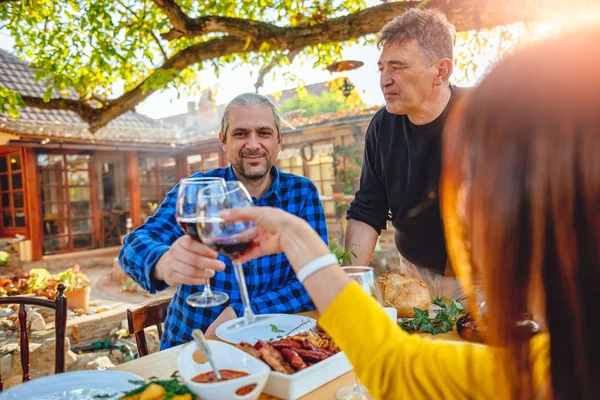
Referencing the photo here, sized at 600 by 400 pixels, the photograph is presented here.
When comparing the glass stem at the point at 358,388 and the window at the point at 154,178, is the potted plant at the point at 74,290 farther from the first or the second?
the window at the point at 154,178

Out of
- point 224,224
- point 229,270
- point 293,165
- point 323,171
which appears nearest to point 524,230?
point 224,224

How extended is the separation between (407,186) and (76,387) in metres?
1.97

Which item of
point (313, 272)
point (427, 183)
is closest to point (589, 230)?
point (313, 272)

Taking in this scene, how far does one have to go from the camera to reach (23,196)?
491 inches

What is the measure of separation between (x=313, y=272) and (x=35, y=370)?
5.63 meters

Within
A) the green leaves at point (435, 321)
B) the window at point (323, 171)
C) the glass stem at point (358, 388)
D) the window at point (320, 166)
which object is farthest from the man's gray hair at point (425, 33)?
the window at point (323, 171)

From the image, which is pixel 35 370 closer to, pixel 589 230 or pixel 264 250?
pixel 264 250

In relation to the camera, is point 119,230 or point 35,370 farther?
point 119,230

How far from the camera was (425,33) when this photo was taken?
2.53 metres

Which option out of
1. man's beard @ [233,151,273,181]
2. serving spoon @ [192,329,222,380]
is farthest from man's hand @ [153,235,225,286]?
man's beard @ [233,151,273,181]

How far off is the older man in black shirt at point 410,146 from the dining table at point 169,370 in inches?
40.2

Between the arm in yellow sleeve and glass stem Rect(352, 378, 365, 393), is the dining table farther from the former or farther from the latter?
the arm in yellow sleeve

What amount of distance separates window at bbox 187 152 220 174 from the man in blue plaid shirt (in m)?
13.0

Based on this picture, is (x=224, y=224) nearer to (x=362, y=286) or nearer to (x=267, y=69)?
(x=362, y=286)
